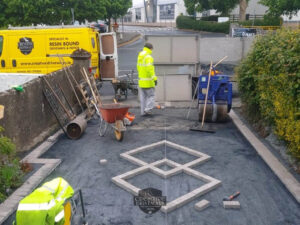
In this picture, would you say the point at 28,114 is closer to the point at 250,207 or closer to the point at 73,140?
the point at 73,140

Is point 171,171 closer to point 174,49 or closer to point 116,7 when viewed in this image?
point 174,49

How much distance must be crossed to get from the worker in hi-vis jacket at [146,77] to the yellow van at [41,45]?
3.12 m

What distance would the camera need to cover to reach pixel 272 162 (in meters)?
6.48

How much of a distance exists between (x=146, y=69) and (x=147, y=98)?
0.97 meters

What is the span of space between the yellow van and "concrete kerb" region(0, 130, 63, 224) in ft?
15.8

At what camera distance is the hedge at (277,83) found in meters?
5.92

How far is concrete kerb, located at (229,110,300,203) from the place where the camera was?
5.49 m

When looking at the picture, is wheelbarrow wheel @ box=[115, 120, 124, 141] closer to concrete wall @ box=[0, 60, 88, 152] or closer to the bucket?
the bucket

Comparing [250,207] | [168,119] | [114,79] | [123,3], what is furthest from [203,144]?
[123,3]

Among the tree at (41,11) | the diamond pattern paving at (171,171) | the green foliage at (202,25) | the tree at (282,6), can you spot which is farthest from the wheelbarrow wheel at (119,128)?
the green foliage at (202,25)

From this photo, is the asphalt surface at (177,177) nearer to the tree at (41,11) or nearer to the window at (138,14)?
the tree at (41,11)

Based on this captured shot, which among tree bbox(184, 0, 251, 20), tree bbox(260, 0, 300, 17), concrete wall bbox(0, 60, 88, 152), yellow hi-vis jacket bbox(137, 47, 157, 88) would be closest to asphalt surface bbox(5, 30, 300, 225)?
concrete wall bbox(0, 60, 88, 152)

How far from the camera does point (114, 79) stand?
40.2 feet

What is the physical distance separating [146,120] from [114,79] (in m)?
3.17
